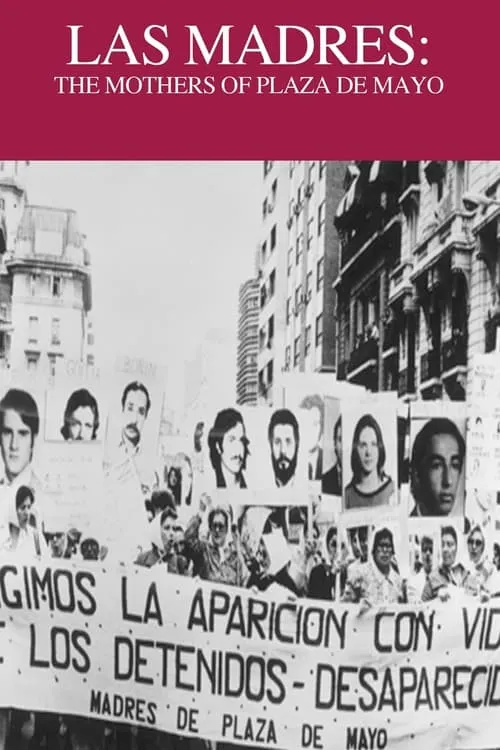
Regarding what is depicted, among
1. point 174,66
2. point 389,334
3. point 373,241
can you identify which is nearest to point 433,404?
point 389,334

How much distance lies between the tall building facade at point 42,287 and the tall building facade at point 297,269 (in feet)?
1.94

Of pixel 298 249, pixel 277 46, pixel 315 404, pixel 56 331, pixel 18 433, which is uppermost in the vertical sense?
pixel 277 46

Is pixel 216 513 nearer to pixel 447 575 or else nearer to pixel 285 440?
pixel 285 440

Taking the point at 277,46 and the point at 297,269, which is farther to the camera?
the point at 297,269

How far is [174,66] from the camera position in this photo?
360 centimetres

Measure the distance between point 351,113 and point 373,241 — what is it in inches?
16.6

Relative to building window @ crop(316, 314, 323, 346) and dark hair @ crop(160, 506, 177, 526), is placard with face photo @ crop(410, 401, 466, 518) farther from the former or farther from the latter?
dark hair @ crop(160, 506, 177, 526)

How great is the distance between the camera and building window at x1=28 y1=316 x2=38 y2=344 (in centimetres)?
366

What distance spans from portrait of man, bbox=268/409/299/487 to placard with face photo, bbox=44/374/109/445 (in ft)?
1.82

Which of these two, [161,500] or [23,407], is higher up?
[23,407]

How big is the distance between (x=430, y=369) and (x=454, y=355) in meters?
0.09

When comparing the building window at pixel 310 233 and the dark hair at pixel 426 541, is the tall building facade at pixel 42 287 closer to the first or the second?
the building window at pixel 310 233

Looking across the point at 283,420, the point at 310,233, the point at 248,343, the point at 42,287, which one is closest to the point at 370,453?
the point at 283,420

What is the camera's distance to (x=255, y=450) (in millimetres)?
3615
